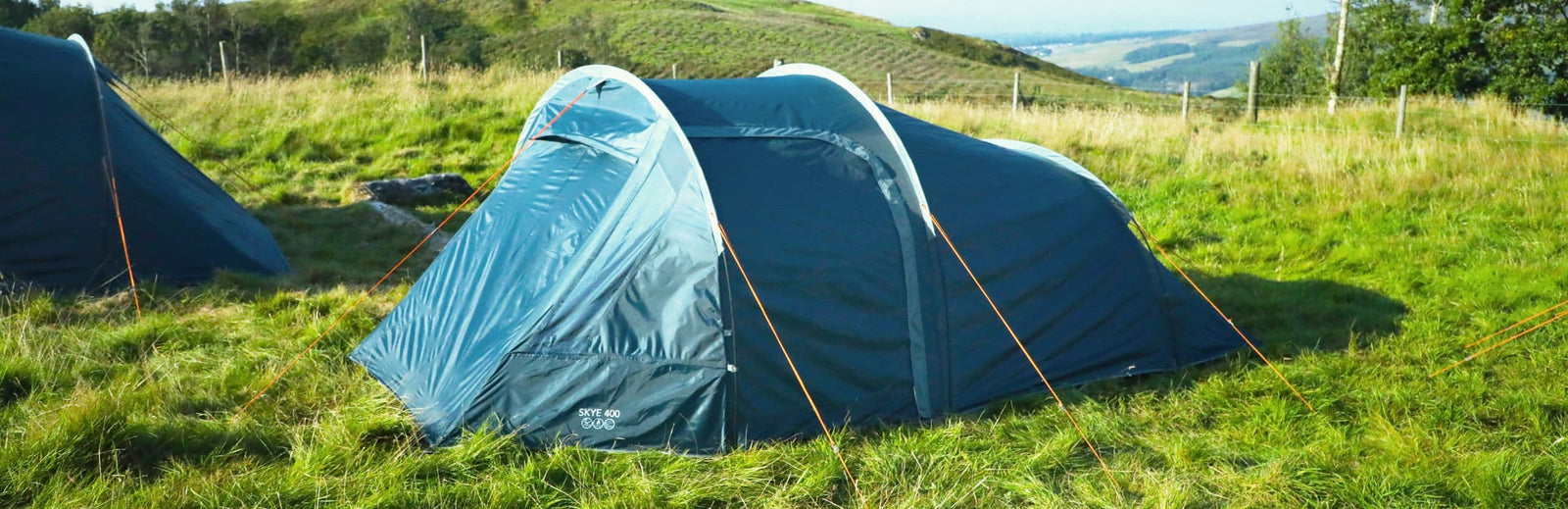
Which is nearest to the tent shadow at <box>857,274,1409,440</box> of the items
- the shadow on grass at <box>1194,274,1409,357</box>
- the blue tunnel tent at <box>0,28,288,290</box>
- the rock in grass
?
the shadow on grass at <box>1194,274,1409,357</box>

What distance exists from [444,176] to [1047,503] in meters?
8.10

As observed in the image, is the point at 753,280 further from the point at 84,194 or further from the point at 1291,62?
the point at 1291,62

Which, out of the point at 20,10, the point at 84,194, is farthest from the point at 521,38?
the point at 84,194

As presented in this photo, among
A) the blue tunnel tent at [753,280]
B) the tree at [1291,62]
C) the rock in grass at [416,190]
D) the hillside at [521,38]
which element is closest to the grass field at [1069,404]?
the blue tunnel tent at [753,280]

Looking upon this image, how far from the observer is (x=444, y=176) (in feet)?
34.1

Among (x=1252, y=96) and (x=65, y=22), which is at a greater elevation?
(x=65, y=22)

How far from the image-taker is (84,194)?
6641 millimetres

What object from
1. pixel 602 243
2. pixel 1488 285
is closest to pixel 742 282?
pixel 602 243

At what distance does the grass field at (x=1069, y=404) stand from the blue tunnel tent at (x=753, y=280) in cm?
20

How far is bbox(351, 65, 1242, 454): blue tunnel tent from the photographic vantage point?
14.1 ft

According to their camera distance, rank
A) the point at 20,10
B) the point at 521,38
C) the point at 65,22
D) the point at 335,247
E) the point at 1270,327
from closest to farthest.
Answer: the point at 1270,327 → the point at 335,247 → the point at 20,10 → the point at 65,22 → the point at 521,38

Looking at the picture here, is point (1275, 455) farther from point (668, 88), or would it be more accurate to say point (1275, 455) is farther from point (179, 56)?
point (179, 56)

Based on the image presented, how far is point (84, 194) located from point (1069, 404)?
6.14 meters

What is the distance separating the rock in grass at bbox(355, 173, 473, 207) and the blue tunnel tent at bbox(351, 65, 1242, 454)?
487cm
